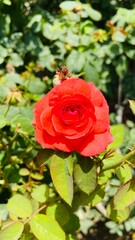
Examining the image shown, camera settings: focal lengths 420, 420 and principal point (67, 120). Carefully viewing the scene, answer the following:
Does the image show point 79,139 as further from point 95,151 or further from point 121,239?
point 121,239

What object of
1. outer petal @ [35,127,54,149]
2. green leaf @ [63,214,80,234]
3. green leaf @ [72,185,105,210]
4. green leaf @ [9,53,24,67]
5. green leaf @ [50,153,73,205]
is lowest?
green leaf @ [63,214,80,234]

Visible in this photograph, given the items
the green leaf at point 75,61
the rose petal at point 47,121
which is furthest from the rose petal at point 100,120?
the green leaf at point 75,61

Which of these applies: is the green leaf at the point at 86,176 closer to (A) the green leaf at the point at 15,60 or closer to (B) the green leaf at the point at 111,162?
(B) the green leaf at the point at 111,162

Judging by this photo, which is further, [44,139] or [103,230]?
[103,230]

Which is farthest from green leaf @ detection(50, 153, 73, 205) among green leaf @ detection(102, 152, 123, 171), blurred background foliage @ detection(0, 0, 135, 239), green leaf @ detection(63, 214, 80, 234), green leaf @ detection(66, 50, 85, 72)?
green leaf @ detection(66, 50, 85, 72)

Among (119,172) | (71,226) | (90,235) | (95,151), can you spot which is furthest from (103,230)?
(95,151)

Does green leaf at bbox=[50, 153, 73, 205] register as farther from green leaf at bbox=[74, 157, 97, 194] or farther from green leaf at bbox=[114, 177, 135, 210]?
green leaf at bbox=[114, 177, 135, 210]
